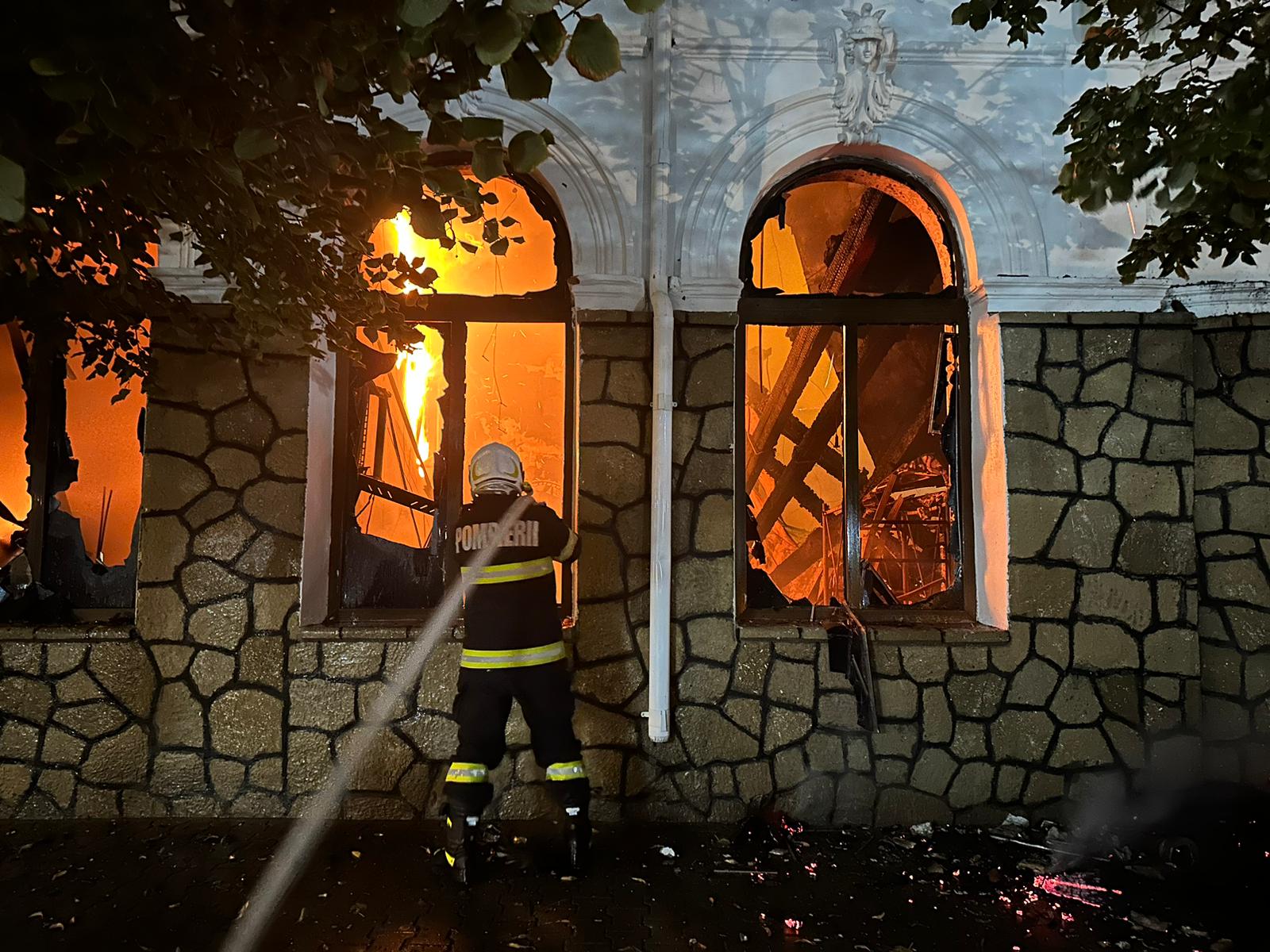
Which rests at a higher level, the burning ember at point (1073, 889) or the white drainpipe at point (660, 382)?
the white drainpipe at point (660, 382)

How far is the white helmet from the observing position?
4.27 m

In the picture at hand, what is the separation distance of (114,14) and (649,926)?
395 centimetres

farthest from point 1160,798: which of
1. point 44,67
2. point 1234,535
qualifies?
point 44,67

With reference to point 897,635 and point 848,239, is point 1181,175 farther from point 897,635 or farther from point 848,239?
point 848,239

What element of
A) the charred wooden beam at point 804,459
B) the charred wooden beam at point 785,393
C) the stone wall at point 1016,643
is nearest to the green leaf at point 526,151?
the stone wall at point 1016,643

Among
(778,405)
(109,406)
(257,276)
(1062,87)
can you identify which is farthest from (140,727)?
(1062,87)

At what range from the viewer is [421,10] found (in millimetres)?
1478

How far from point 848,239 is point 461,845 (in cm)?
515

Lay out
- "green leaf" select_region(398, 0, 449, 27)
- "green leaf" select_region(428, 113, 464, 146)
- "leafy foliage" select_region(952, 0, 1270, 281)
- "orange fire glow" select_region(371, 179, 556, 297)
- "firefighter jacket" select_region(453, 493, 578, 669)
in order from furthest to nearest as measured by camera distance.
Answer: "orange fire glow" select_region(371, 179, 556, 297) → "firefighter jacket" select_region(453, 493, 578, 669) → "leafy foliage" select_region(952, 0, 1270, 281) → "green leaf" select_region(428, 113, 464, 146) → "green leaf" select_region(398, 0, 449, 27)

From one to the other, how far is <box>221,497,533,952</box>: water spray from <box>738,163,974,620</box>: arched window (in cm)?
202

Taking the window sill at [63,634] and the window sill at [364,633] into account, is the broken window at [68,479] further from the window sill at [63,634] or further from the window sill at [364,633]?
the window sill at [364,633]

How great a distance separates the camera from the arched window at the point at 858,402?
17.6ft

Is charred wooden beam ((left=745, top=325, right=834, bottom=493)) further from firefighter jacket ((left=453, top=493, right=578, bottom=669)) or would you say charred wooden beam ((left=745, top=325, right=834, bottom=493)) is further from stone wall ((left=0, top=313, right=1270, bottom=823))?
firefighter jacket ((left=453, top=493, right=578, bottom=669))

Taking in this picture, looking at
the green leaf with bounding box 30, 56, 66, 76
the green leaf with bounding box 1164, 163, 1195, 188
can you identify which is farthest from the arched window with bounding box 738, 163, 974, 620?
the green leaf with bounding box 30, 56, 66, 76
